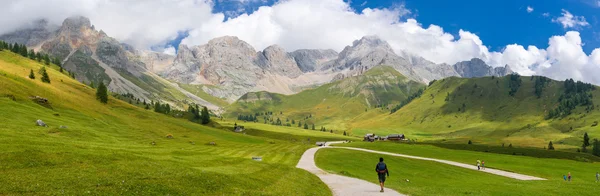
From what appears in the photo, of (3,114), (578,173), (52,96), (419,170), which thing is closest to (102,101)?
(52,96)

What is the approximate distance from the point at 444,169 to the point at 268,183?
54.5 m

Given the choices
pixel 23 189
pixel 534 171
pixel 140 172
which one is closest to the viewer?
pixel 23 189

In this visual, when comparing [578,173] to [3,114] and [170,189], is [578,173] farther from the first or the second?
[3,114]

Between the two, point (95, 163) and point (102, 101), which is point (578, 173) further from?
point (102, 101)

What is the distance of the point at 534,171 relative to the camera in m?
87.4

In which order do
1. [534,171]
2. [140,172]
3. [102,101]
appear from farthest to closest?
[102,101] < [534,171] < [140,172]

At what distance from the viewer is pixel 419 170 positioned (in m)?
75.4

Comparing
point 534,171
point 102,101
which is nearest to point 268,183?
point 534,171

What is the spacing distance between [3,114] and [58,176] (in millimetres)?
57738

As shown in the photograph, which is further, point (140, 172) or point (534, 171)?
point (534, 171)

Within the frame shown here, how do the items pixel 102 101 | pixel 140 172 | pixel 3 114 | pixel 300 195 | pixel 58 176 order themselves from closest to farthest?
pixel 58 176, pixel 140 172, pixel 300 195, pixel 3 114, pixel 102 101

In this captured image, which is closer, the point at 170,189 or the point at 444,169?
the point at 170,189

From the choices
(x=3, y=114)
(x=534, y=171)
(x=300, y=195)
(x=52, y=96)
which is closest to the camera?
(x=300, y=195)

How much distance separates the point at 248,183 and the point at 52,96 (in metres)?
114
